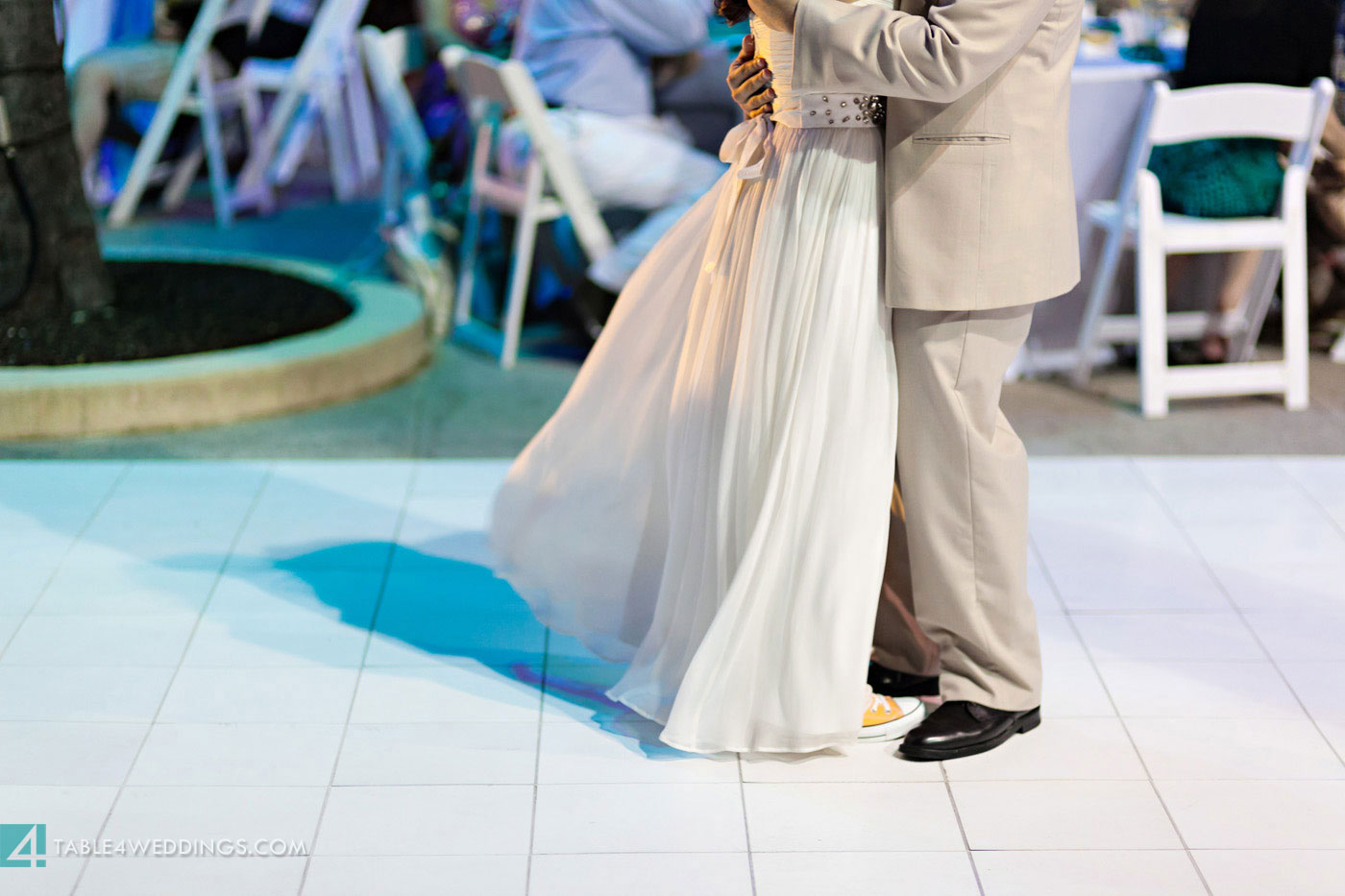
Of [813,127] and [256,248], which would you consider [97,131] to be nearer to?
[256,248]

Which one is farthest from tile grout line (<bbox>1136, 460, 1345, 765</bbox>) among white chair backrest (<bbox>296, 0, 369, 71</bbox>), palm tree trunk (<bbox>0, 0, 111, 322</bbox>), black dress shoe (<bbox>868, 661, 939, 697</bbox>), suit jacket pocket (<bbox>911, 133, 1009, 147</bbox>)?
white chair backrest (<bbox>296, 0, 369, 71</bbox>)

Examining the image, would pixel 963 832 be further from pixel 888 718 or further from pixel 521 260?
pixel 521 260

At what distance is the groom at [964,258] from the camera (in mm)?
1946

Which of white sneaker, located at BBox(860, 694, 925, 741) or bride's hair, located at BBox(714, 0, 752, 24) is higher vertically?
bride's hair, located at BBox(714, 0, 752, 24)

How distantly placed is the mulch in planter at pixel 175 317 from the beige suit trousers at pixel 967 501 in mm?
2562

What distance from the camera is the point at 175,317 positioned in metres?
4.32

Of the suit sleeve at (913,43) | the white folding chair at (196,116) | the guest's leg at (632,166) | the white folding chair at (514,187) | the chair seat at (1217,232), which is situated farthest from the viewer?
the white folding chair at (196,116)

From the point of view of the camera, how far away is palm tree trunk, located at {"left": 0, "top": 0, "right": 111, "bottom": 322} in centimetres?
399

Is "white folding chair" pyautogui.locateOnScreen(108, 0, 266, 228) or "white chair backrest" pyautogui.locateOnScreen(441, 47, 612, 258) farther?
"white folding chair" pyautogui.locateOnScreen(108, 0, 266, 228)

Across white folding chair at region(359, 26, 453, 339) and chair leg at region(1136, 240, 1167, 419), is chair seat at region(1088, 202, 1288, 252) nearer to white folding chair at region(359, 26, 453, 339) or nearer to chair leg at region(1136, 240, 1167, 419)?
chair leg at region(1136, 240, 1167, 419)

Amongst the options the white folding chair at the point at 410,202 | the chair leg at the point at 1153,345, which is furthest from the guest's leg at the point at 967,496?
the white folding chair at the point at 410,202

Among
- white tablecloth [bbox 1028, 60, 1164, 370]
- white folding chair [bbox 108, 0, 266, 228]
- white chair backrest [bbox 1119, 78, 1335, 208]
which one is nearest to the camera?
white chair backrest [bbox 1119, 78, 1335, 208]

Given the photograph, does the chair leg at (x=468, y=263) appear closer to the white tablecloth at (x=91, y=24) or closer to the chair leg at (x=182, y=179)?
the chair leg at (x=182, y=179)

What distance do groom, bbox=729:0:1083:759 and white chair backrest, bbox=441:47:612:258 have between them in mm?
1999
